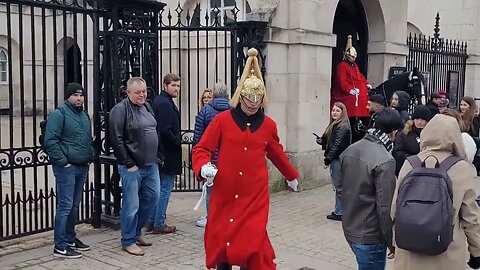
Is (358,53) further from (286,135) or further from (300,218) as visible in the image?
(300,218)

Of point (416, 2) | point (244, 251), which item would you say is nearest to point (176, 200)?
point (244, 251)

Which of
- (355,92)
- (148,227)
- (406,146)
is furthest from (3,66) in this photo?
(406,146)

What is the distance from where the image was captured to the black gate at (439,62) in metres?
13.7

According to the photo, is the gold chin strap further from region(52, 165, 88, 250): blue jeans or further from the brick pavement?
region(52, 165, 88, 250): blue jeans

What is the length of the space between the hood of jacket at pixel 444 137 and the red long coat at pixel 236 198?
1302 mm

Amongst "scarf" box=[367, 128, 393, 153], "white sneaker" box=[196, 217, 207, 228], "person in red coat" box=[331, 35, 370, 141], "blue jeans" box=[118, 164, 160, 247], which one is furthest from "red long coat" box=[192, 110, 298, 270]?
"person in red coat" box=[331, 35, 370, 141]

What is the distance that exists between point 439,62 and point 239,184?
11.2m

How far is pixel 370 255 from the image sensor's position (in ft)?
13.9

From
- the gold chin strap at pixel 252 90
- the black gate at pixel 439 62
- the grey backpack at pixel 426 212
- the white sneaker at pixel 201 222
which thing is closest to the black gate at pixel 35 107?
the white sneaker at pixel 201 222

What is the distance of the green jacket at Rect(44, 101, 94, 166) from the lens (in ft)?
19.0

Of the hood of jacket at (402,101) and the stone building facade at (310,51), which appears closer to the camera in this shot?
the hood of jacket at (402,101)

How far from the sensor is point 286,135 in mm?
10070

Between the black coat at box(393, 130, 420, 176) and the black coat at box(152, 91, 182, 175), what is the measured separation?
2.58 m

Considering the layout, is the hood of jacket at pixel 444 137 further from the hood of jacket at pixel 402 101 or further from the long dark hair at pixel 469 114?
the long dark hair at pixel 469 114
